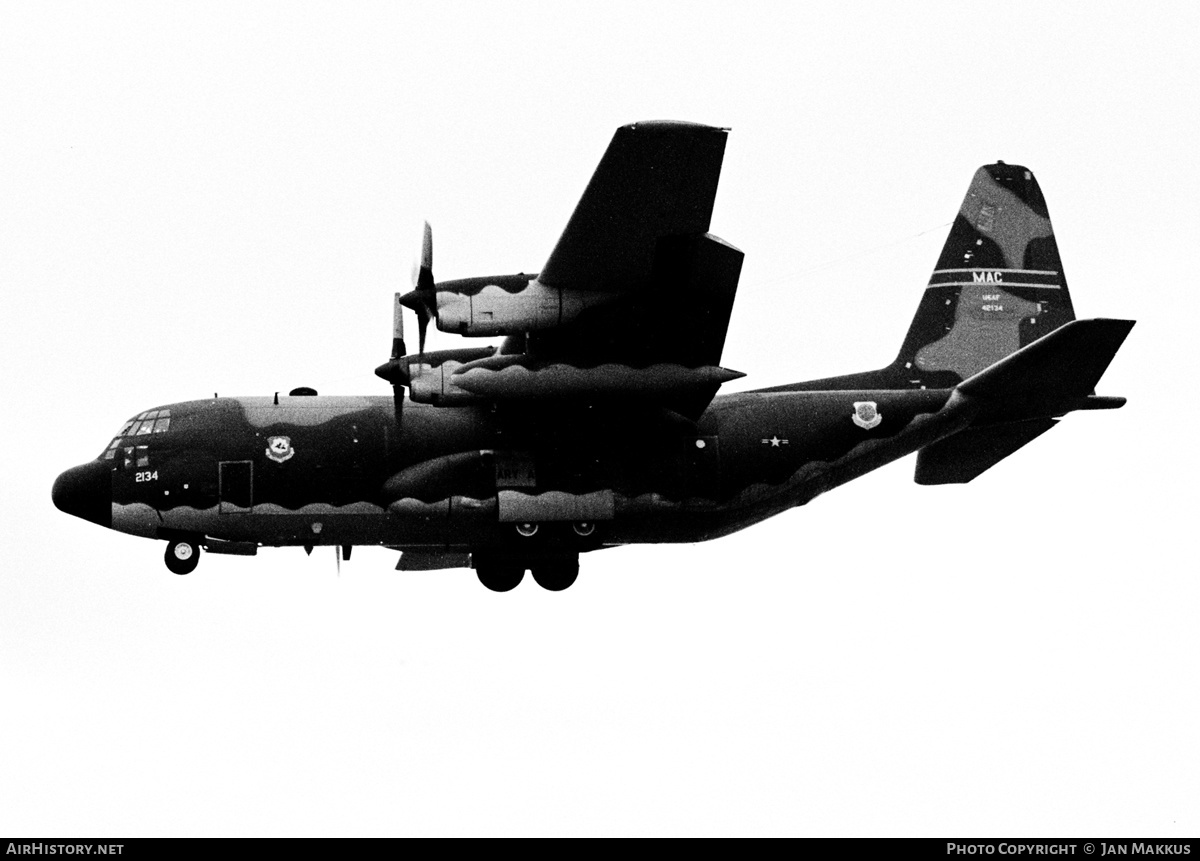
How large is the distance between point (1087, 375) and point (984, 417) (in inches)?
57.4

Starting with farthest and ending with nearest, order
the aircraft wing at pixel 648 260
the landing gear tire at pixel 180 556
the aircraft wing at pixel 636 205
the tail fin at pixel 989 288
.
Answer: the tail fin at pixel 989 288 < the landing gear tire at pixel 180 556 < the aircraft wing at pixel 648 260 < the aircraft wing at pixel 636 205

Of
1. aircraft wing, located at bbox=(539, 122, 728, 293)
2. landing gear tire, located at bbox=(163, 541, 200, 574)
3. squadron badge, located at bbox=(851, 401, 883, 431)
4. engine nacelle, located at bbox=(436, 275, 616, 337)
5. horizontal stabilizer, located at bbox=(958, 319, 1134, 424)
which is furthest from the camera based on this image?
squadron badge, located at bbox=(851, 401, 883, 431)

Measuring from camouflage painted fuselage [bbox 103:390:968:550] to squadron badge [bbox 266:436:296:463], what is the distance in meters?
0.02

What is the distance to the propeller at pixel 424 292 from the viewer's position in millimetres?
25766

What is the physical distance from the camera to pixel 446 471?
2686 cm

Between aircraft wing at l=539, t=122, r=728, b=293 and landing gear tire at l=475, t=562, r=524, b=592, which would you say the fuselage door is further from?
aircraft wing at l=539, t=122, r=728, b=293

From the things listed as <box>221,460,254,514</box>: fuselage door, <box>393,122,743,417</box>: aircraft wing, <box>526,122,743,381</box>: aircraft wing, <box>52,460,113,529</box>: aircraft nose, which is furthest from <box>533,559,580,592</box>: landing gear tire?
<box>52,460,113,529</box>: aircraft nose

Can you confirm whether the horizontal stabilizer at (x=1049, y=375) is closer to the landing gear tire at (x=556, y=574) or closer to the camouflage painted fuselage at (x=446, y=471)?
the camouflage painted fuselage at (x=446, y=471)

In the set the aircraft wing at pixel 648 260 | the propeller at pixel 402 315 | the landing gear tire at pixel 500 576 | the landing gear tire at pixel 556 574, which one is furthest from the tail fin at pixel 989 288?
the propeller at pixel 402 315

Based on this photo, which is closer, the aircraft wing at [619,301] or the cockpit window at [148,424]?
the aircraft wing at [619,301]

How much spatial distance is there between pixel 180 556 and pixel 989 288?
1157 centimetres

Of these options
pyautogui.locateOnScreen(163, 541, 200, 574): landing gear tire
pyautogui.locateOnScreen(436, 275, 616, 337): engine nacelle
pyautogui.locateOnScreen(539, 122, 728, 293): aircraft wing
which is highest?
pyautogui.locateOnScreen(539, 122, 728, 293): aircraft wing

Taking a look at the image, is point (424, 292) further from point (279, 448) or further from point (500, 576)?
point (500, 576)

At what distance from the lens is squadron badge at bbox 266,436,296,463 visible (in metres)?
26.9
